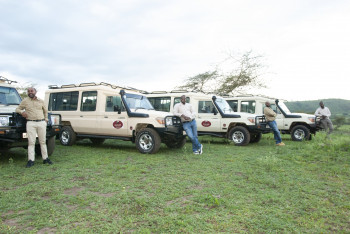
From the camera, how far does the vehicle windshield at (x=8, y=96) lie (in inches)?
275

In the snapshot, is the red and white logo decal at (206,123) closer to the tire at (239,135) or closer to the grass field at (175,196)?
the tire at (239,135)

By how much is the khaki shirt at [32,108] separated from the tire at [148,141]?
9.07 ft

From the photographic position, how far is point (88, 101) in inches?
354

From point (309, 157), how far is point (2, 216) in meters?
7.18

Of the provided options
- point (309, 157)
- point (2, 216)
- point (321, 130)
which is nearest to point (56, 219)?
point (2, 216)

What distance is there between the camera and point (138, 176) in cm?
509

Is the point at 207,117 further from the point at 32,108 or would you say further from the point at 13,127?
the point at 13,127

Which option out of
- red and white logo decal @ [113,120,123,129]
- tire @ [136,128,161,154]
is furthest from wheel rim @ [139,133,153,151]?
red and white logo decal @ [113,120,123,129]

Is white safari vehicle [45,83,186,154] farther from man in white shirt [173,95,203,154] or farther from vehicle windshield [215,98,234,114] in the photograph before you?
vehicle windshield [215,98,234,114]

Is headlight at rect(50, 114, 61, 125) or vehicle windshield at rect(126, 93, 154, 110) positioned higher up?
vehicle windshield at rect(126, 93, 154, 110)

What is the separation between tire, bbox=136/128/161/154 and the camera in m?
7.57

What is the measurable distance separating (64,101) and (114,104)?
2.44 m

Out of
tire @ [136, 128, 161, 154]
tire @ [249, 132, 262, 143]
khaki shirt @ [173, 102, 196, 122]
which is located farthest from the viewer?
tire @ [249, 132, 262, 143]

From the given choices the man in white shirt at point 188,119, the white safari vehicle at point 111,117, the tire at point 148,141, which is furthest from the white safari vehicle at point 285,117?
the tire at point 148,141
